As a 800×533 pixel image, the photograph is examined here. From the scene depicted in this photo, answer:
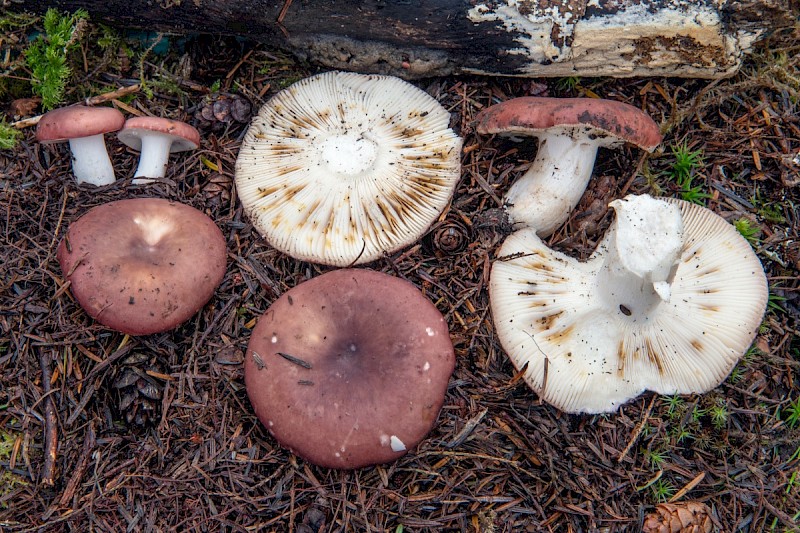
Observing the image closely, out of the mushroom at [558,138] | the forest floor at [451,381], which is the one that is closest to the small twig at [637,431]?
the forest floor at [451,381]

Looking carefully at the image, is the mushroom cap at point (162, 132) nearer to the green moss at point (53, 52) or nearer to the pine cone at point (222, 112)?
the pine cone at point (222, 112)

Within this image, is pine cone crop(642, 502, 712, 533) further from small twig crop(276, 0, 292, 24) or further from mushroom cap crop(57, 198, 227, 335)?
small twig crop(276, 0, 292, 24)

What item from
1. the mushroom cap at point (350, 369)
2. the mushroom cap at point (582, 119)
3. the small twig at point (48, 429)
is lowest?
the small twig at point (48, 429)

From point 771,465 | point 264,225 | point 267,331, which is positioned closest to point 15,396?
point 267,331

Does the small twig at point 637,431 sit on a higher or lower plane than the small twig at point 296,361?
lower

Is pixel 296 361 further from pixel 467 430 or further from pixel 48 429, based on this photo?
pixel 48 429

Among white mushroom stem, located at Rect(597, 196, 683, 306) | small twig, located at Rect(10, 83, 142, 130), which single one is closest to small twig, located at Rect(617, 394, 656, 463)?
white mushroom stem, located at Rect(597, 196, 683, 306)
